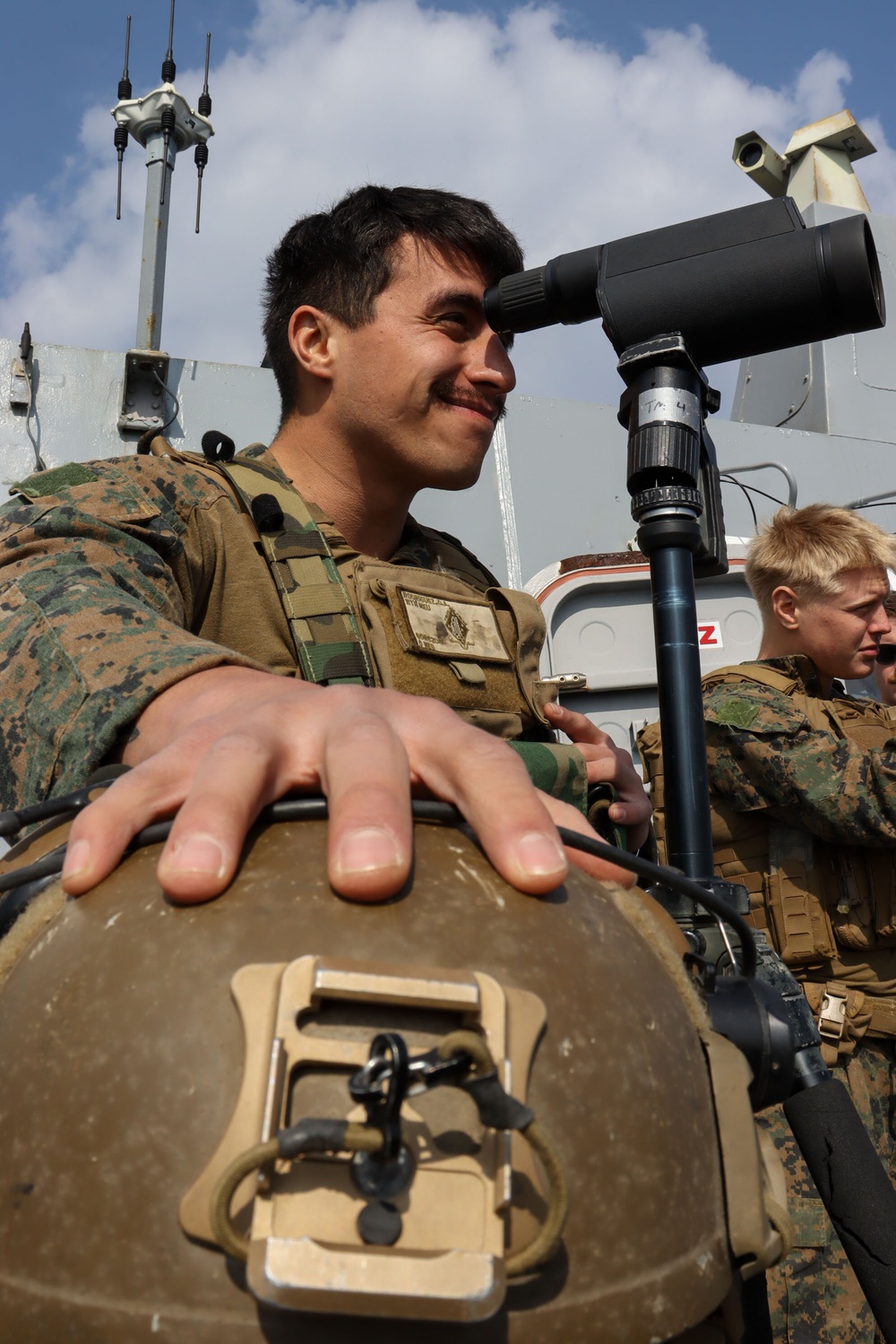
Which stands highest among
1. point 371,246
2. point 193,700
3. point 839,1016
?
point 371,246

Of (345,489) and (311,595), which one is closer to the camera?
(311,595)

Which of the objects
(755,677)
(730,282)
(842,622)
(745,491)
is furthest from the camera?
(745,491)

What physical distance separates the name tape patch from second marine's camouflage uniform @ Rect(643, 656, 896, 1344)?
120 cm

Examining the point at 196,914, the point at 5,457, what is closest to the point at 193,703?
the point at 196,914

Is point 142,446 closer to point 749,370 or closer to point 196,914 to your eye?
point 196,914

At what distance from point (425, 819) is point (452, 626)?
0.93 meters

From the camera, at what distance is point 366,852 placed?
0.55 metres

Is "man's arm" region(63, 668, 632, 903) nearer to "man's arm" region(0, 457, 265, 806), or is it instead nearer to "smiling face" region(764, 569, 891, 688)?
"man's arm" region(0, 457, 265, 806)

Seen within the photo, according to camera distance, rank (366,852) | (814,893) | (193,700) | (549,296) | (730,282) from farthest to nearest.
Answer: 1. (814,893)
2. (549,296)
3. (730,282)
4. (193,700)
5. (366,852)

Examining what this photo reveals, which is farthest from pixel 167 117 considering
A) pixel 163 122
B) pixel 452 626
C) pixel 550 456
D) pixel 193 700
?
pixel 193 700

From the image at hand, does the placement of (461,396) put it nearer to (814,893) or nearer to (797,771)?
(797,771)

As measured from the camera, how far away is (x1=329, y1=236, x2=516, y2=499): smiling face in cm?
164

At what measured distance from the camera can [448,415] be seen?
1.64 meters

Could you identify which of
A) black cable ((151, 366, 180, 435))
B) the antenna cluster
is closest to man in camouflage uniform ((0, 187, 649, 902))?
black cable ((151, 366, 180, 435))
